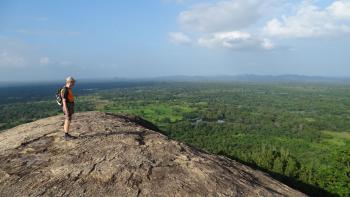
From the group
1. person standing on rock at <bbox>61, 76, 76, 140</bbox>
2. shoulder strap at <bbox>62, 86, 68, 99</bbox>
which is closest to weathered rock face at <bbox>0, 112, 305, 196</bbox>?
person standing on rock at <bbox>61, 76, 76, 140</bbox>

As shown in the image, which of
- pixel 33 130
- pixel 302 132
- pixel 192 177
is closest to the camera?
pixel 192 177

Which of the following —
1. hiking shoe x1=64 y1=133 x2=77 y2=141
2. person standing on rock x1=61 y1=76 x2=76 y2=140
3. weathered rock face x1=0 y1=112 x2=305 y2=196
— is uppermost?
person standing on rock x1=61 y1=76 x2=76 y2=140

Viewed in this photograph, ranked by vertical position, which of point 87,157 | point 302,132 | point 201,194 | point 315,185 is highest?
point 87,157

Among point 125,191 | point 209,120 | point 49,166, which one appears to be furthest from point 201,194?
point 209,120

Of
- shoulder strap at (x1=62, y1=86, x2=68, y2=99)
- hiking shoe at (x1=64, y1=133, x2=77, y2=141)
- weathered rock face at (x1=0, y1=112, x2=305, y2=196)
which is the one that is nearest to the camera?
weathered rock face at (x1=0, y1=112, x2=305, y2=196)

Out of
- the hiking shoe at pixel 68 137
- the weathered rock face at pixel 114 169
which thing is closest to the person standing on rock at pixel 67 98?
the hiking shoe at pixel 68 137

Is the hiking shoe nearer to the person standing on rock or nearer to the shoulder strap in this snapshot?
the person standing on rock

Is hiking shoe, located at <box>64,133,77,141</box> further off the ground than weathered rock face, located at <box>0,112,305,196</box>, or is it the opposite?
hiking shoe, located at <box>64,133,77,141</box>

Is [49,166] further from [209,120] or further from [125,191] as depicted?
[209,120]

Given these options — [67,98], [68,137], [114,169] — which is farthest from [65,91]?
[114,169]
